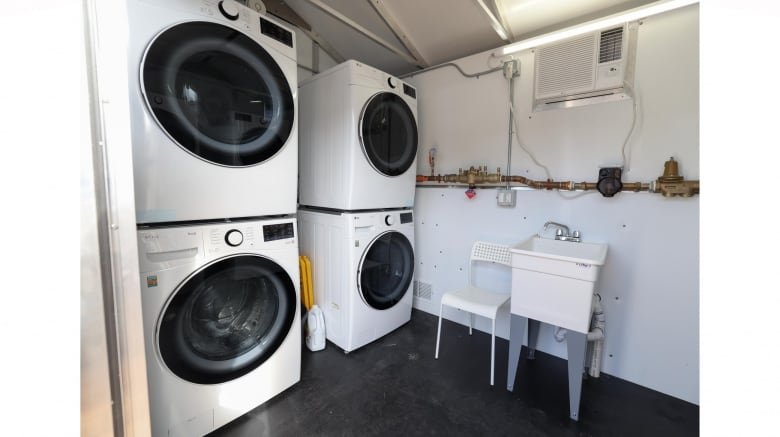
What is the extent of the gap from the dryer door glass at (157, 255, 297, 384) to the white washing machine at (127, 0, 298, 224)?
0.88 ft

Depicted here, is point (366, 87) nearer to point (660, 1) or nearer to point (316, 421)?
point (660, 1)

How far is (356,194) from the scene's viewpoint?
194 centimetres

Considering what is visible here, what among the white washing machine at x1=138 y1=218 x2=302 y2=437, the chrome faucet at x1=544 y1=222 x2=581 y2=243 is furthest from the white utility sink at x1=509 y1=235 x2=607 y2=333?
the white washing machine at x1=138 y1=218 x2=302 y2=437

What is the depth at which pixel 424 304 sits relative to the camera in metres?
2.74

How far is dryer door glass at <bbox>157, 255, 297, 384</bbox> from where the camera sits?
4.01ft

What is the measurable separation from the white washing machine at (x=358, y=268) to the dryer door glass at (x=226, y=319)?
18.9 inches

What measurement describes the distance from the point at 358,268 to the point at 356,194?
487mm

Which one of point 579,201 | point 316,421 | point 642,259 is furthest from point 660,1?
point 316,421

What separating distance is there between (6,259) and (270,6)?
2.32 m

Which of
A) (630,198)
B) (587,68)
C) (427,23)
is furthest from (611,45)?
(427,23)

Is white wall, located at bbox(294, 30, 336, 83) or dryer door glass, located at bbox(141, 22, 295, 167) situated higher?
white wall, located at bbox(294, 30, 336, 83)

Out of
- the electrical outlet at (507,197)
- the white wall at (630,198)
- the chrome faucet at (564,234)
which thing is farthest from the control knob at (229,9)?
the chrome faucet at (564,234)

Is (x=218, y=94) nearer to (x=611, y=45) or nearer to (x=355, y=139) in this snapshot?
(x=355, y=139)

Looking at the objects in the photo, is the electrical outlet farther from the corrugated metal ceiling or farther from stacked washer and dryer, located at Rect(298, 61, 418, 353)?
the corrugated metal ceiling
